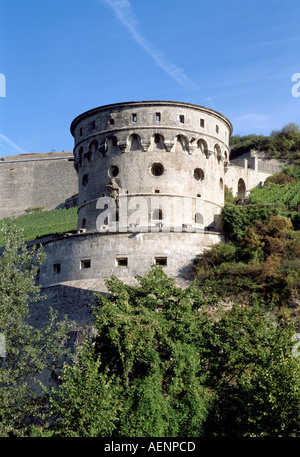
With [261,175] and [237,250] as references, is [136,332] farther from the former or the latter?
[261,175]

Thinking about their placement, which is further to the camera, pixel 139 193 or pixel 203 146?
pixel 203 146

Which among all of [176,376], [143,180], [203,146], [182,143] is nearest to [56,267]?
[143,180]

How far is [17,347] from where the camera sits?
925 inches

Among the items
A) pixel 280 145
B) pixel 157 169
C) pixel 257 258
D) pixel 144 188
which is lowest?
pixel 257 258

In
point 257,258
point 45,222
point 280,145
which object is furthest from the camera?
point 45,222

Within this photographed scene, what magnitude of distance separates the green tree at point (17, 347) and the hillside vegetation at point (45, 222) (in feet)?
105

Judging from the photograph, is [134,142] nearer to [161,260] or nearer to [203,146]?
[203,146]

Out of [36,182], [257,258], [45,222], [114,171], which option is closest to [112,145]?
[114,171]

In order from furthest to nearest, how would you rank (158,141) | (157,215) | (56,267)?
(158,141), (157,215), (56,267)

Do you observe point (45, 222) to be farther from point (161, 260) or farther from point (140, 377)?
point (140, 377)

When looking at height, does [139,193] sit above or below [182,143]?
below

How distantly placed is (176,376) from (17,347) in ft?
19.5

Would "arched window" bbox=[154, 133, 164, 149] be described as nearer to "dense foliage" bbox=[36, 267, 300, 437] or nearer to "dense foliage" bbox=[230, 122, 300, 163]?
"dense foliage" bbox=[36, 267, 300, 437]

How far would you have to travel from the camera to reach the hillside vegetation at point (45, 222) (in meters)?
58.4
